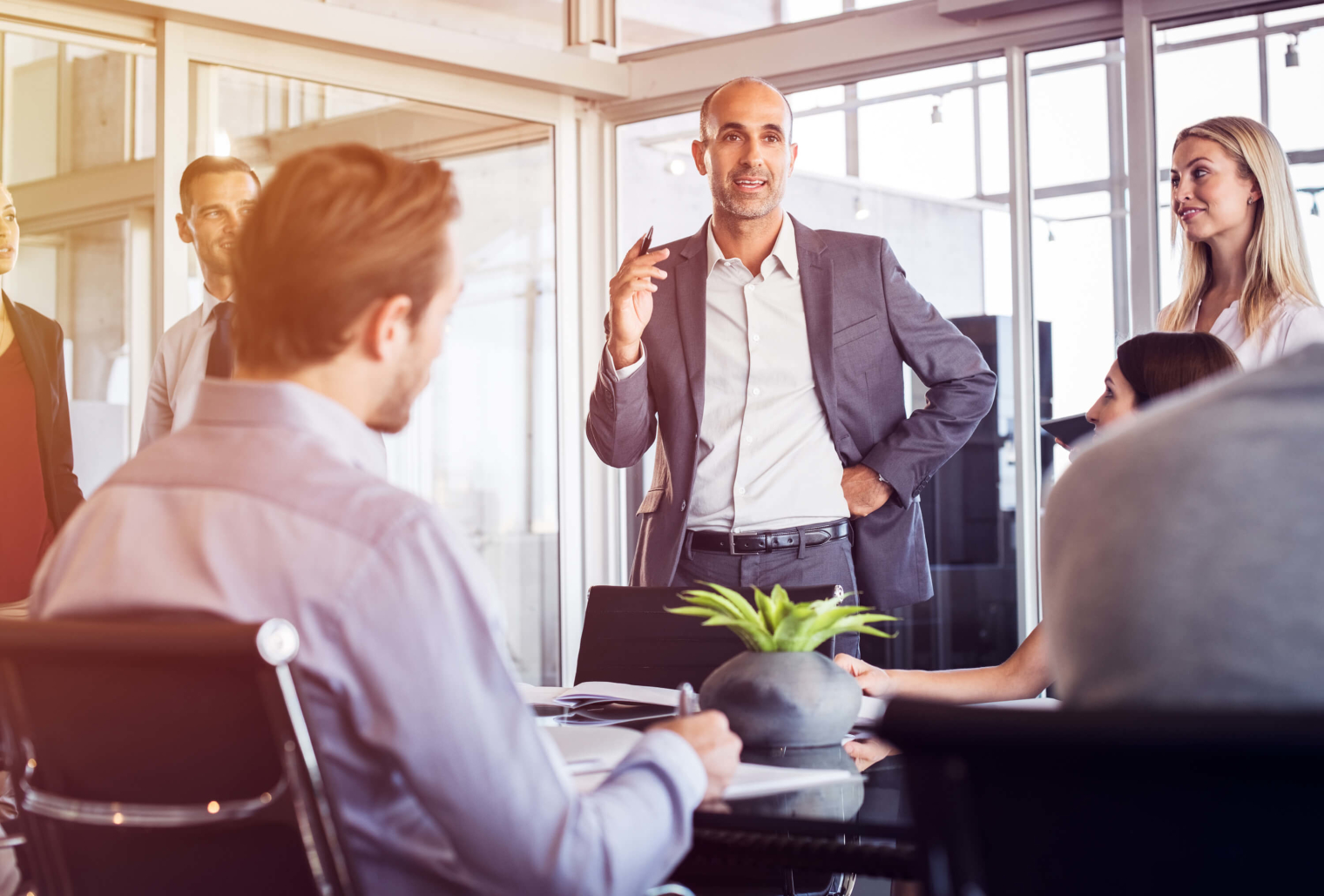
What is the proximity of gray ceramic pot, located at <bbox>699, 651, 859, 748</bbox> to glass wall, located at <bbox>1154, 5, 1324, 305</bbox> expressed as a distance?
2248mm

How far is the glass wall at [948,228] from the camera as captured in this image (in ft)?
12.9

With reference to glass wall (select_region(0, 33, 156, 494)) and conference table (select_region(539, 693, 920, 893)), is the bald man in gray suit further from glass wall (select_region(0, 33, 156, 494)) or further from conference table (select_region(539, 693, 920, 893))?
glass wall (select_region(0, 33, 156, 494))

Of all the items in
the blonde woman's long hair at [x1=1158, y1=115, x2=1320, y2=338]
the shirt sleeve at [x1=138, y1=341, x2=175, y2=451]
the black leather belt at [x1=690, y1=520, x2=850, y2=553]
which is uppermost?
the blonde woman's long hair at [x1=1158, y1=115, x2=1320, y2=338]

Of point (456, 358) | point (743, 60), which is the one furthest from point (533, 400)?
point (743, 60)

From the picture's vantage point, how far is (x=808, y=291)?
3.04 metres

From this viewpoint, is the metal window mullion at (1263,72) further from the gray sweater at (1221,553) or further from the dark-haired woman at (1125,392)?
the gray sweater at (1221,553)

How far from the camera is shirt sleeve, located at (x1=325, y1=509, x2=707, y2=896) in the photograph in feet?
3.02

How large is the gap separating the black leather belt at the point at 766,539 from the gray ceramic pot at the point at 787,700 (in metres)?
1.35

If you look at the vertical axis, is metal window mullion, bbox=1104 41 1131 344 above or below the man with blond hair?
above

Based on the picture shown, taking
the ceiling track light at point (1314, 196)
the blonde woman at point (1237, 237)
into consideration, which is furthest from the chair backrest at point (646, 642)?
the ceiling track light at point (1314, 196)

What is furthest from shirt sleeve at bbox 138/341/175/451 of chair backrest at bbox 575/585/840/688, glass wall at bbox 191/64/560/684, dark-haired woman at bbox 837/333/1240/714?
dark-haired woman at bbox 837/333/1240/714

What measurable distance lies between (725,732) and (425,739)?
37cm

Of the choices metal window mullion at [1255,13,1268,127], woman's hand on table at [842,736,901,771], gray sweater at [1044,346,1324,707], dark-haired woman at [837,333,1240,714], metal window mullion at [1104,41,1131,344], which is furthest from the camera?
metal window mullion at [1104,41,1131,344]

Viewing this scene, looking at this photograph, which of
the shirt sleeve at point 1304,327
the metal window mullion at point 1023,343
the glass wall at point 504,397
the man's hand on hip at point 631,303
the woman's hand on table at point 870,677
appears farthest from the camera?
the glass wall at point 504,397
